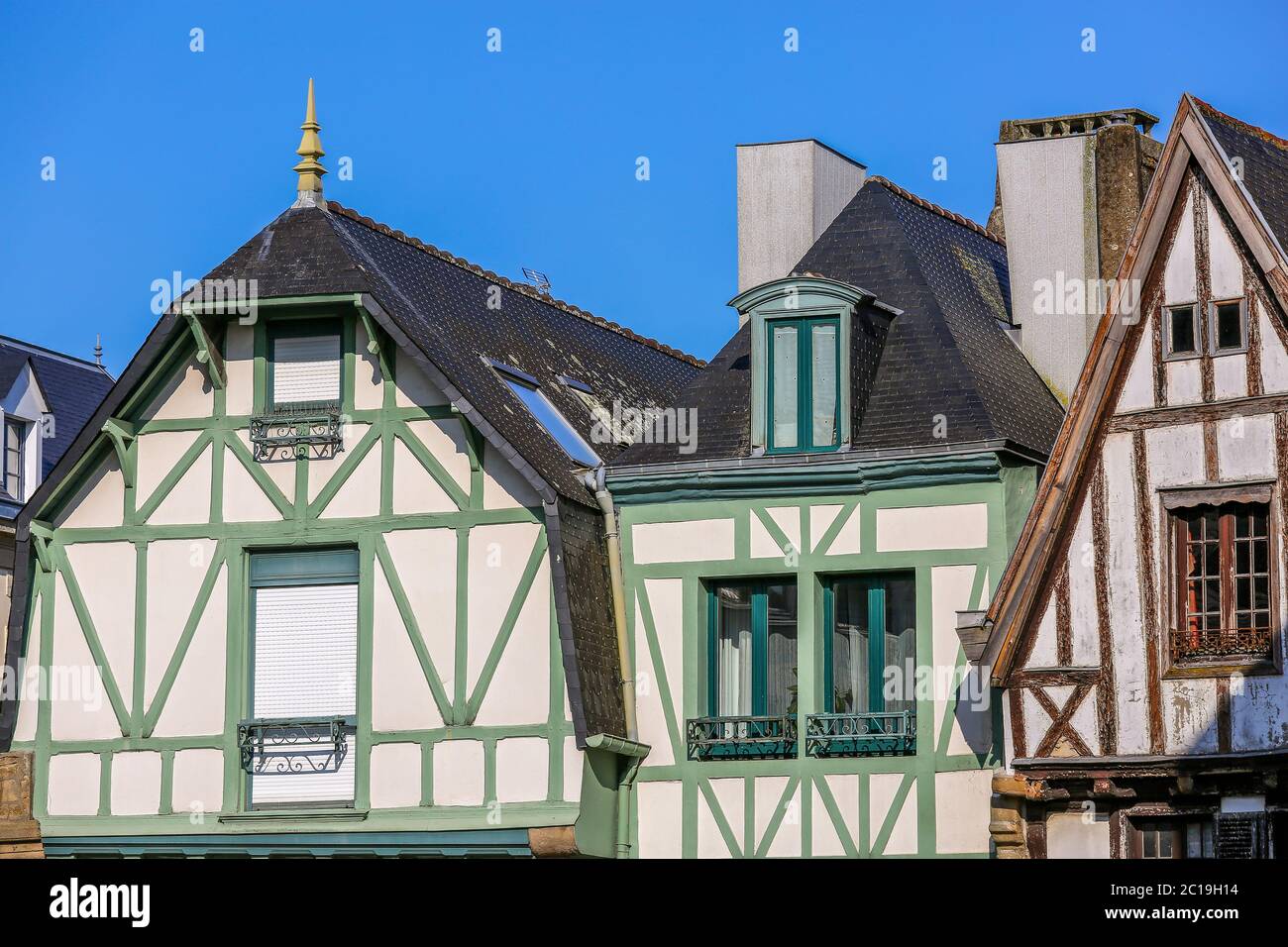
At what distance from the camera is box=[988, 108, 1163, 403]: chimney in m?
21.4

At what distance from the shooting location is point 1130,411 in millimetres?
18031

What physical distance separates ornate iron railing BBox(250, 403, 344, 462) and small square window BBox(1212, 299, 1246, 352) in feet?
25.1

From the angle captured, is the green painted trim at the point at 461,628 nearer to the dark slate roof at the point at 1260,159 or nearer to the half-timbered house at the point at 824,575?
the half-timbered house at the point at 824,575

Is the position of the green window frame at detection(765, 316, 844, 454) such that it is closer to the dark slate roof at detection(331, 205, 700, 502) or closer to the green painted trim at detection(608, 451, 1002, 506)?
the green painted trim at detection(608, 451, 1002, 506)

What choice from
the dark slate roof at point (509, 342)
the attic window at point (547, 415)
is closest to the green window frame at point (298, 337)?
the dark slate roof at point (509, 342)

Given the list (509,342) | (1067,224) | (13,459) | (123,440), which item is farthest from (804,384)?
(13,459)

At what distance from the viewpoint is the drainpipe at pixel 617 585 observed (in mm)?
19750

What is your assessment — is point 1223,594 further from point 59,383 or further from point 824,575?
point 59,383

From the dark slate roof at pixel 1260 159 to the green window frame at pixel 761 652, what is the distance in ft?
16.7

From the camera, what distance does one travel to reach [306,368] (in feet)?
67.1

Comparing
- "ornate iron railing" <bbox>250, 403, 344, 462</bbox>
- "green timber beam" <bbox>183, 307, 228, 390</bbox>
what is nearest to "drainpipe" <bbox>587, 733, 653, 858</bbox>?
"ornate iron railing" <bbox>250, 403, 344, 462</bbox>

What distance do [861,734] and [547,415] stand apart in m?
4.61
